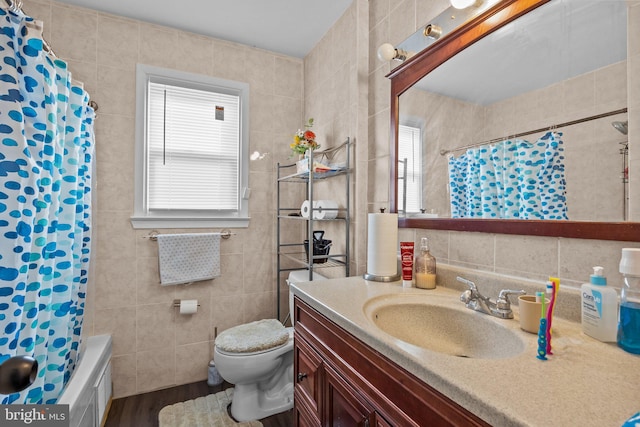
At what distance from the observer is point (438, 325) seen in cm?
98

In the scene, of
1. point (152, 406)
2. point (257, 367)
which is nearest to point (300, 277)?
point (257, 367)

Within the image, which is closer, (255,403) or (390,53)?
(390,53)

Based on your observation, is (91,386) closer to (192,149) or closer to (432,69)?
(192,149)

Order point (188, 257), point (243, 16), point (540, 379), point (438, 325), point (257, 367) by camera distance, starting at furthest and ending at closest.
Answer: point (188, 257) < point (243, 16) < point (257, 367) < point (438, 325) < point (540, 379)

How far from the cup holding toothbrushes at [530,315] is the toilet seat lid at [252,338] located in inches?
51.0

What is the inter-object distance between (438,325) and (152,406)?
6.08 feet

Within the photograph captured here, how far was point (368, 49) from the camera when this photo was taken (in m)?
1.72

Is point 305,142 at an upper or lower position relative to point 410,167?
upper

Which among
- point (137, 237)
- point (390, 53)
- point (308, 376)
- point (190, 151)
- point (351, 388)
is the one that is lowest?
point (308, 376)

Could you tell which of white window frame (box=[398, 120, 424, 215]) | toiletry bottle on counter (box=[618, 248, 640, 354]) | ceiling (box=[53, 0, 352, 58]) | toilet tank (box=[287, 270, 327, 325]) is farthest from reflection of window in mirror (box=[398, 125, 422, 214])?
ceiling (box=[53, 0, 352, 58])

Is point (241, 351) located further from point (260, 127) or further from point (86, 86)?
point (86, 86)

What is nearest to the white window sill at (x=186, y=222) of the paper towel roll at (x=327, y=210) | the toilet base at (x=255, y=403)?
the paper towel roll at (x=327, y=210)

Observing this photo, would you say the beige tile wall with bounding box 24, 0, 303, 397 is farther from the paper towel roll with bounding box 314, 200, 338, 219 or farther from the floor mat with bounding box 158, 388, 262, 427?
the paper towel roll with bounding box 314, 200, 338, 219

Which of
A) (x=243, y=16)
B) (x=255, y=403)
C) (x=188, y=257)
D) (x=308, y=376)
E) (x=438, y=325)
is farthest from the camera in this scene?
(x=188, y=257)
